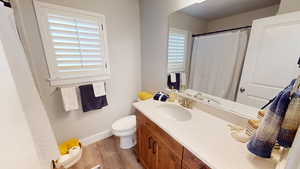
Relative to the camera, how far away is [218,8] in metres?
1.10

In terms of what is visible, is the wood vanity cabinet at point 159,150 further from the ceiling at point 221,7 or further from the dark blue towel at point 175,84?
the ceiling at point 221,7

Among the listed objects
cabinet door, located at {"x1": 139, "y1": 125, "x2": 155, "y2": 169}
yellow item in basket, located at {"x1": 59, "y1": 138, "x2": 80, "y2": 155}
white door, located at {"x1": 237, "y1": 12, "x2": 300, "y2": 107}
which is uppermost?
white door, located at {"x1": 237, "y1": 12, "x2": 300, "y2": 107}

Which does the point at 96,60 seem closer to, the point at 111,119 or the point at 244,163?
the point at 111,119

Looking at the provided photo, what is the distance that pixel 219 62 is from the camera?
3.73 ft

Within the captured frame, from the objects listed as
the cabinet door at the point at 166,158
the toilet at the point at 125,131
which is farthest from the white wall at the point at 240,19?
the toilet at the point at 125,131

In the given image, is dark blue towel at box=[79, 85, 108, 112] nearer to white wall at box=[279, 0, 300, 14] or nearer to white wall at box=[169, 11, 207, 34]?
white wall at box=[169, 11, 207, 34]

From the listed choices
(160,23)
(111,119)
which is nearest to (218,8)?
(160,23)

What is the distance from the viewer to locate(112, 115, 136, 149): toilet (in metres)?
1.61

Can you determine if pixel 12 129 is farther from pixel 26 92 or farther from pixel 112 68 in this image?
pixel 112 68

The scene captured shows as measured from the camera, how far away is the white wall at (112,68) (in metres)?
1.35

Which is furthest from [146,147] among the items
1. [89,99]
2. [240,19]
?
[240,19]

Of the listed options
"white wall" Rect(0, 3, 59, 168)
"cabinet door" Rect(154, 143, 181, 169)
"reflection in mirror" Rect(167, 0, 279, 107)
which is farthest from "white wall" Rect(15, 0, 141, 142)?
"cabinet door" Rect(154, 143, 181, 169)

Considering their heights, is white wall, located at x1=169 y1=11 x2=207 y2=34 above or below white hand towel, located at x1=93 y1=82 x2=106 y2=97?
above

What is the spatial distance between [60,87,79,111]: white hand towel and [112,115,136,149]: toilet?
0.62m
